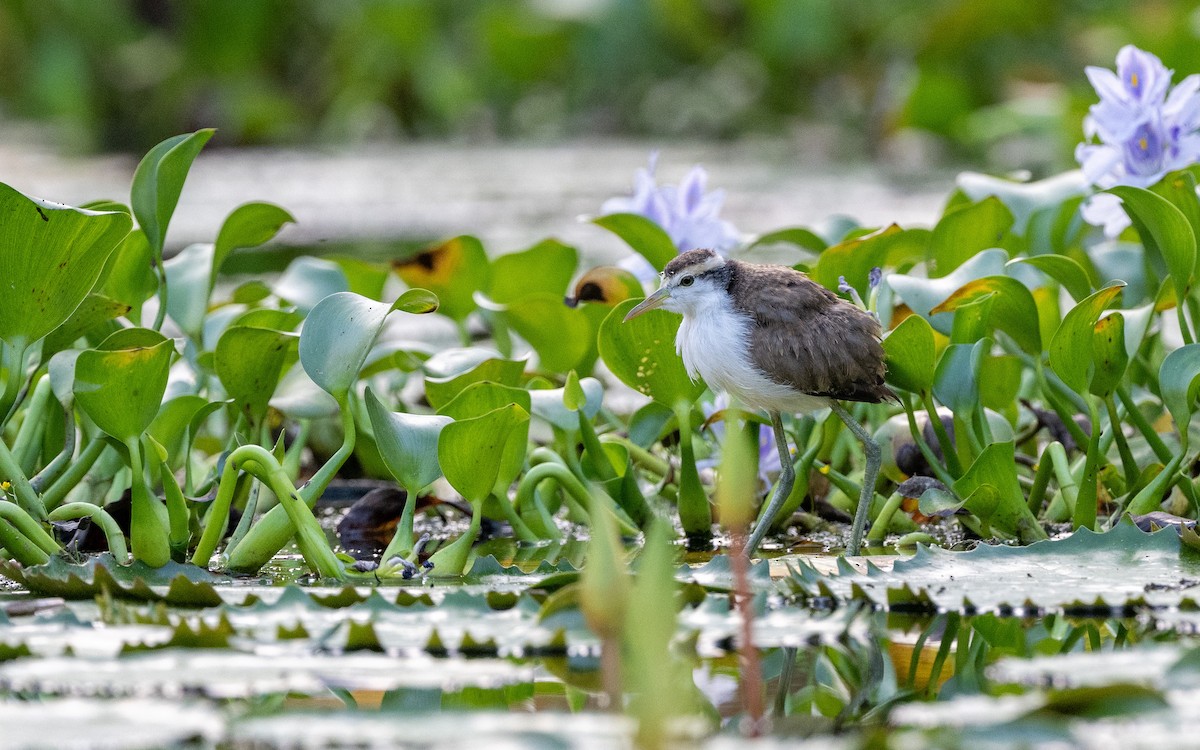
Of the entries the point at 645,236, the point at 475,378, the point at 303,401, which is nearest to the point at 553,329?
the point at 645,236

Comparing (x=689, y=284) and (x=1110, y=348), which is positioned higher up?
(x=689, y=284)

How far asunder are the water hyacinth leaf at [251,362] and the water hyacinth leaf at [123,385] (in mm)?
199

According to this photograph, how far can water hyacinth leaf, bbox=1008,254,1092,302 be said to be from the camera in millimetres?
2842

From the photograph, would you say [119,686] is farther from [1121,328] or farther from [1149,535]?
[1121,328]

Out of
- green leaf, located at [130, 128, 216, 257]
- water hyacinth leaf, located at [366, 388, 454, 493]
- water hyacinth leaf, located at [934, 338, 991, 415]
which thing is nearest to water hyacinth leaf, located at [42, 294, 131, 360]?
green leaf, located at [130, 128, 216, 257]

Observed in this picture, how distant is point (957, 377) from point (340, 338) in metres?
1.12

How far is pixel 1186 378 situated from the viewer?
2617 millimetres

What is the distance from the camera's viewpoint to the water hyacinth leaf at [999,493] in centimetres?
266

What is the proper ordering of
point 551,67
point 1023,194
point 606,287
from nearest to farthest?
point 606,287 → point 1023,194 → point 551,67

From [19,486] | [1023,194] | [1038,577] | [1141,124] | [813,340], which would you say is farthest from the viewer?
[1023,194]

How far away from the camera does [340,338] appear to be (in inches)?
99.0

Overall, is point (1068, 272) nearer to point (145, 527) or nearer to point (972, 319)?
point (972, 319)

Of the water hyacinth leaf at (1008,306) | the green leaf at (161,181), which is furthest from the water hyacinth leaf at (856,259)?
the green leaf at (161,181)

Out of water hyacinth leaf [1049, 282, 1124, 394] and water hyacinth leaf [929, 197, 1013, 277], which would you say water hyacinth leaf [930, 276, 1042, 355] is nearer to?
water hyacinth leaf [1049, 282, 1124, 394]
